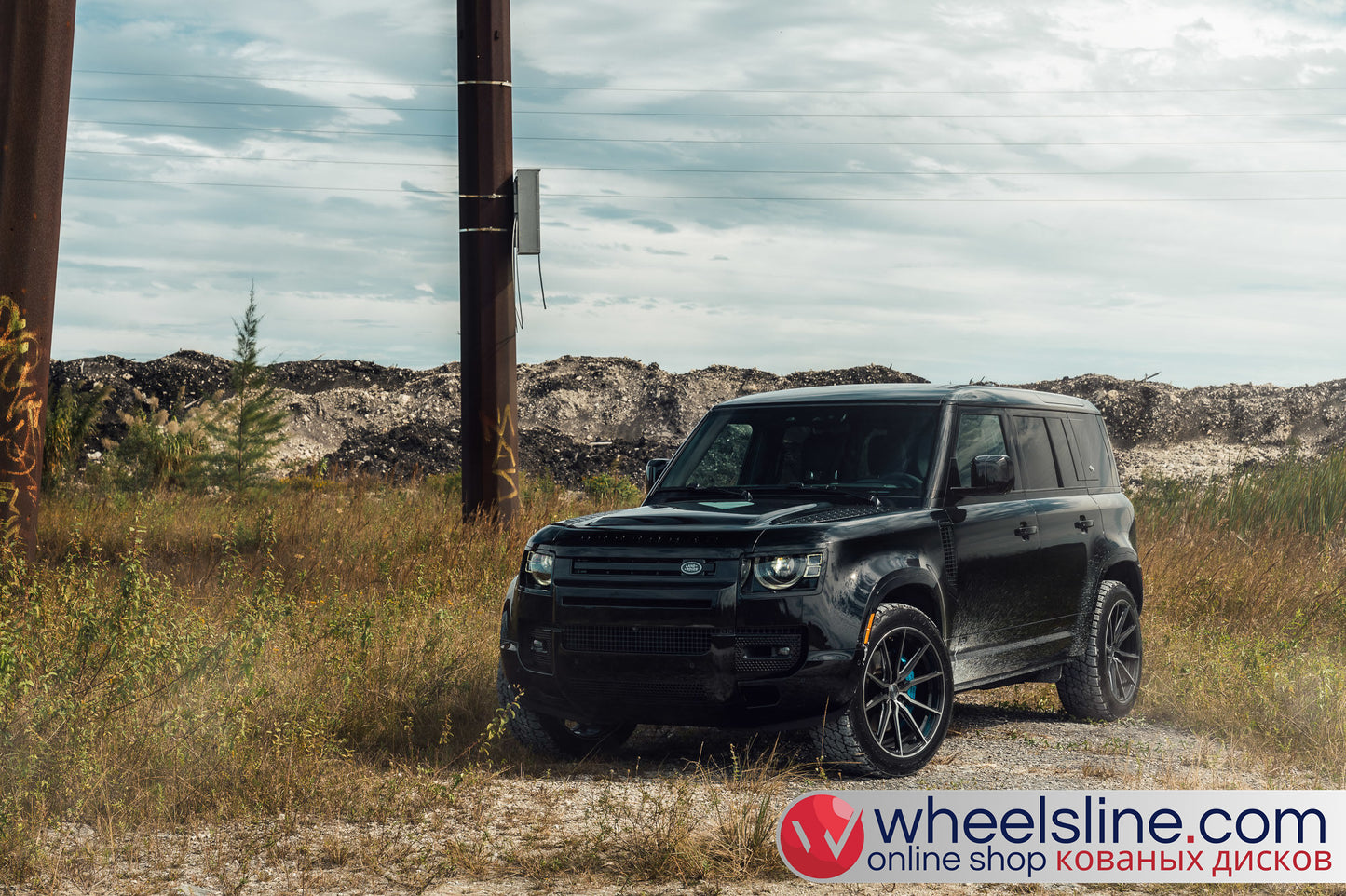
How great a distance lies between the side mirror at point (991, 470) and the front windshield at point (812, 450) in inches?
11.4

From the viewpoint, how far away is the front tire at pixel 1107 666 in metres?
8.27

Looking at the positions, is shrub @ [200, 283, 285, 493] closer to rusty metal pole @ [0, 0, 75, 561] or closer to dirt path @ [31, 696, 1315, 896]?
rusty metal pole @ [0, 0, 75, 561]

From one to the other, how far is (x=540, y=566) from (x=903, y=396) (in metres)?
2.46

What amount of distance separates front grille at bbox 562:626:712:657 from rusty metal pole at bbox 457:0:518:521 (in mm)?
6317

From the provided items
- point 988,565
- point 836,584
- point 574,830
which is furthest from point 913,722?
point 574,830

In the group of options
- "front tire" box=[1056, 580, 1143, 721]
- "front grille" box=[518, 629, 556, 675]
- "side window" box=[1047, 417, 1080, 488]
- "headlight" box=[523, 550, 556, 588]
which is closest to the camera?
"front grille" box=[518, 629, 556, 675]

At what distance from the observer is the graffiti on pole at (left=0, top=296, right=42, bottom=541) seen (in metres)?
9.85

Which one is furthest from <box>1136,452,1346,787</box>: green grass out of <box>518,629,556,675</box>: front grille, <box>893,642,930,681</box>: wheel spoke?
<box>518,629,556,675</box>: front grille

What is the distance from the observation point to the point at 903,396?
303 inches

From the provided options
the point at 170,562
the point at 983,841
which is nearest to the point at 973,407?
the point at 983,841

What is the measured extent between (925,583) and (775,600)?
1.03 metres

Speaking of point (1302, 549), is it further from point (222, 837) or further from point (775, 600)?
point (222, 837)

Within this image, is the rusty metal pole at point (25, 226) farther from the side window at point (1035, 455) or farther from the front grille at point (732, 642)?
the side window at point (1035, 455)

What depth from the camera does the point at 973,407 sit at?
25.5 ft
